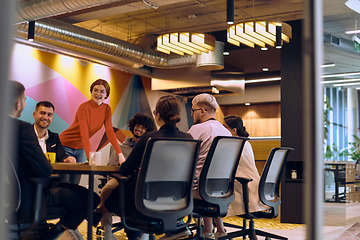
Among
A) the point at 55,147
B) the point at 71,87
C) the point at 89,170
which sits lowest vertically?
the point at 89,170

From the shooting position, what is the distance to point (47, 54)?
21.8 feet

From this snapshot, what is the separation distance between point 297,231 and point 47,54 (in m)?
4.82

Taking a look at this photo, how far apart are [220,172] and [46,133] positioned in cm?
160

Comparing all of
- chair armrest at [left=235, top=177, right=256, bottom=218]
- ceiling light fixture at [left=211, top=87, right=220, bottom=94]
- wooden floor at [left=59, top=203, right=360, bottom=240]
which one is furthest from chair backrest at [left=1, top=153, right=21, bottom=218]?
ceiling light fixture at [left=211, top=87, right=220, bottom=94]

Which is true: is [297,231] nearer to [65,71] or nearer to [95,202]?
[95,202]

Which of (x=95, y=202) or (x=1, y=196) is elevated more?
(x=1, y=196)

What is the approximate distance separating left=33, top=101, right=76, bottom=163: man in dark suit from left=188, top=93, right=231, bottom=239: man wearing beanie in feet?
3.56

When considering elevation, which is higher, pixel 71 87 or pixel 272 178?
pixel 71 87

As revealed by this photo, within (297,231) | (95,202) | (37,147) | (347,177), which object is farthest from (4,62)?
(347,177)

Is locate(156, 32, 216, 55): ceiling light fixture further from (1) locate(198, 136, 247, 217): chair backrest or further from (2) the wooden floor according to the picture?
(1) locate(198, 136, 247, 217): chair backrest

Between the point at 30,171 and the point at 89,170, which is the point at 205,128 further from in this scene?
the point at 30,171

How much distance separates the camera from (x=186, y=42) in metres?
5.45

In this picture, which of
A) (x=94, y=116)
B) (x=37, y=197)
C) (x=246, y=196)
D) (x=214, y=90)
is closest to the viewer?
(x=37, y=197)

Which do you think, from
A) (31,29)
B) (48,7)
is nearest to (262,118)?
(31,29)
